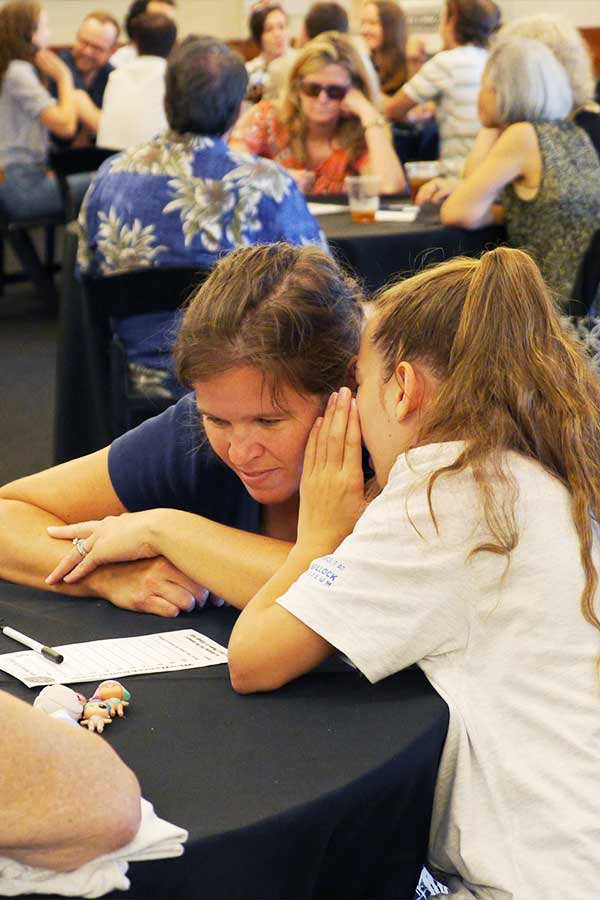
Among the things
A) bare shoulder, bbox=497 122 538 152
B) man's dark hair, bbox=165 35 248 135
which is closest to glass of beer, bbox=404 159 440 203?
bare shoulder, bbox=497 122 538 152

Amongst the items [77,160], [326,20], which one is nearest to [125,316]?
[326,20]

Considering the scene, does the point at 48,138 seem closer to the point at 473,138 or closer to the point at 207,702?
the point at 473,138

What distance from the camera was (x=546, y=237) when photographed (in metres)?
3.88

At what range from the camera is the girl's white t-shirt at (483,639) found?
1.16 m

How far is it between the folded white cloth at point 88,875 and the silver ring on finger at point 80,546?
0.67 meters

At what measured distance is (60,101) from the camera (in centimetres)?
698

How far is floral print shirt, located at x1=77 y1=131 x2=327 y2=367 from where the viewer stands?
3.03m

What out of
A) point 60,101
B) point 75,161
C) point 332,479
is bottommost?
point 75,161

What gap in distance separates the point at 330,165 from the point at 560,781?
3992 mm

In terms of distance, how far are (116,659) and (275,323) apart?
0.47 m

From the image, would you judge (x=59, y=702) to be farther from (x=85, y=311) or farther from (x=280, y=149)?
(x=280, y=149)

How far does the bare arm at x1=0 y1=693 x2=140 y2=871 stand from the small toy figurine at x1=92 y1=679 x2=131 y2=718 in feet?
0.83

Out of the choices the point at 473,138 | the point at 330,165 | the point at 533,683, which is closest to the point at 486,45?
the point at 473,138

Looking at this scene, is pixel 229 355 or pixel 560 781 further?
pixel 229 355
